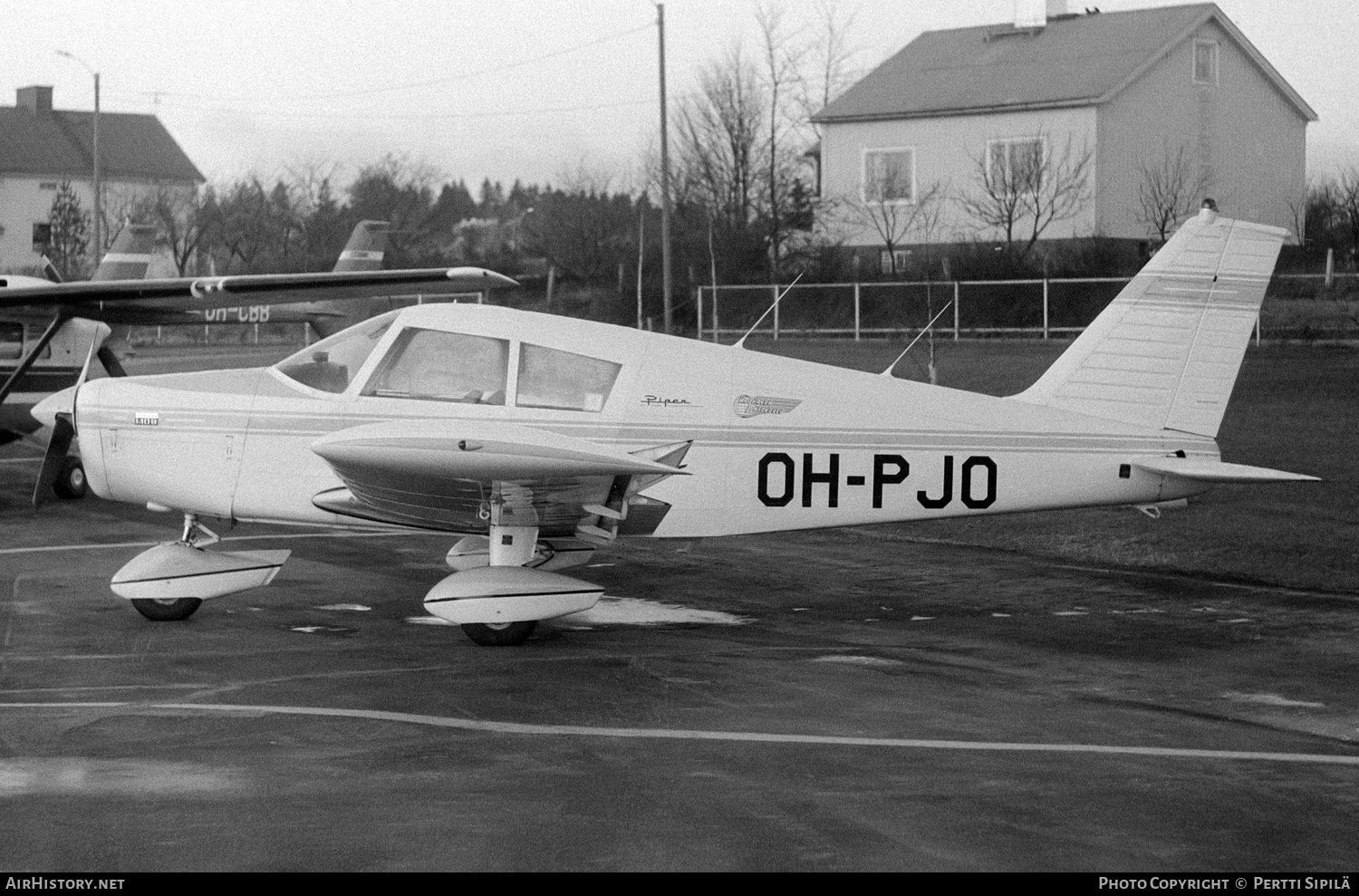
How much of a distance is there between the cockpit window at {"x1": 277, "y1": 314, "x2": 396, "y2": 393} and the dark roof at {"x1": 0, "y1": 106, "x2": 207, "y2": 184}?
74164 millimetres

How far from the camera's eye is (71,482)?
56.9ft

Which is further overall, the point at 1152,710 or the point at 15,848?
the point at 1152,710

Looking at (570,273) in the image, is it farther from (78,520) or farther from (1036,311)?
(78,520)

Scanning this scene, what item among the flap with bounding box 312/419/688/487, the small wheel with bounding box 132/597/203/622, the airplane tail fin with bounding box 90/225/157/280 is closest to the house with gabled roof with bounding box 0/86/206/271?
the airplane tail fin with bounding box 90/225/157/280

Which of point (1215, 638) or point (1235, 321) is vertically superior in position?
point (1235, 321)

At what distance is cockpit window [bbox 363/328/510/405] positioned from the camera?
9836mm

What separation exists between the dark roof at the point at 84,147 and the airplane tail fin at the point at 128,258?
59.5 metres

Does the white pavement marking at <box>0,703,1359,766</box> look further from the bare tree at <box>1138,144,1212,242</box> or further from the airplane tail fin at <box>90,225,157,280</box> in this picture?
the bare tree at <box>1138,144,1212,242</box>

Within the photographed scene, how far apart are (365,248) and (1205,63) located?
2391 cm

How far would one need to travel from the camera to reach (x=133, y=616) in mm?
10484

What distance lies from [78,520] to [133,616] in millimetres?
5848

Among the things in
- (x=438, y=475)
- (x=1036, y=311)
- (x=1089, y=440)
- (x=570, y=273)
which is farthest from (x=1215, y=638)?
(x=570, y=273)

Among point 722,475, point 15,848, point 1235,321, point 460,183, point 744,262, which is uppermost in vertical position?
point 460,183

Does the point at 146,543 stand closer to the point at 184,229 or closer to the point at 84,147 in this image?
the point at 184,229
